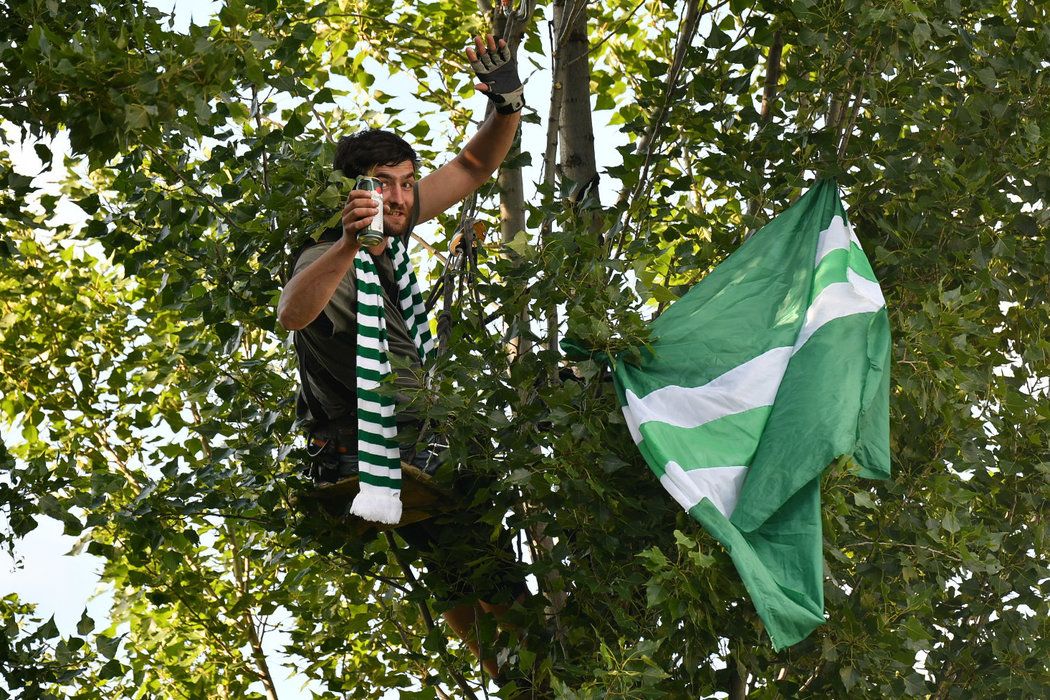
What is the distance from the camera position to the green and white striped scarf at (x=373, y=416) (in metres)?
4.29

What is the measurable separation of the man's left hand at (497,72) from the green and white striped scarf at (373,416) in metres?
0.79

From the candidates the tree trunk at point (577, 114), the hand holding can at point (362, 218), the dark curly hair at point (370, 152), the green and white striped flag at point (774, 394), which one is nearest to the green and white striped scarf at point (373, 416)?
the dark curly hair at point (370, 152)

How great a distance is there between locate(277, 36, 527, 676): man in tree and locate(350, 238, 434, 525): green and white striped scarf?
0.02m

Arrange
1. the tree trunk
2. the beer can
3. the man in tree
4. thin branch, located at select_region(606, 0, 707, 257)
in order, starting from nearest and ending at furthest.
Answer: the beer can → the man in tree → thin branch, located at select_region(606, 0, 707, 257) → the tree trunk

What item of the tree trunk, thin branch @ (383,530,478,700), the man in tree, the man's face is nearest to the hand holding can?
the man in tree

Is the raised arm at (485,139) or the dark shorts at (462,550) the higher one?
the raised arm at (485,139)

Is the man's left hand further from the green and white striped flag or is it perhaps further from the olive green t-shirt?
the green and white striped flag

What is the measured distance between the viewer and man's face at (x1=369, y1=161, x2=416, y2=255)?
4824mm

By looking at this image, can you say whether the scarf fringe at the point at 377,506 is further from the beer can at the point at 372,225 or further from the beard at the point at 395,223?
the beard at the point at 395,223

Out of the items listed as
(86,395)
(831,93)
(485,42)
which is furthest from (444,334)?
(86,395)

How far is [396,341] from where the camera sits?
15.7 ft

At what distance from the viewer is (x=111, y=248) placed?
17.7 feet

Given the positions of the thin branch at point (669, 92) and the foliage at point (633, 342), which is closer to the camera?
the foliage at point (633, 342)

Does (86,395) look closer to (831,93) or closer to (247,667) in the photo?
(247,667)
